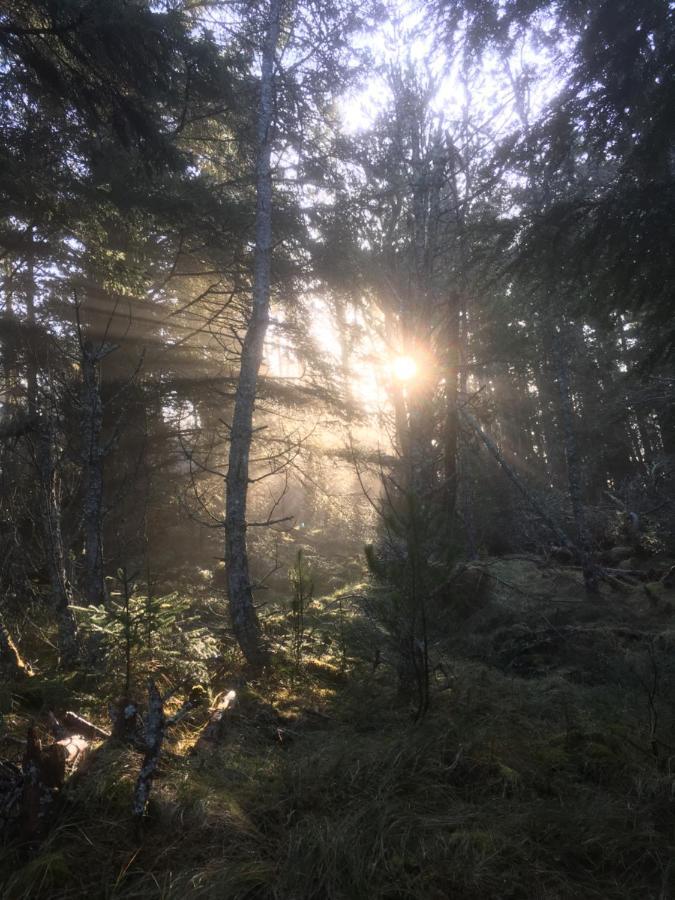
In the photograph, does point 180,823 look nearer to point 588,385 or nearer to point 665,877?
point 665,877

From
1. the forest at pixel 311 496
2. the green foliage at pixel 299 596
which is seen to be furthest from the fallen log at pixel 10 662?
the green foliage at pixel 299 596

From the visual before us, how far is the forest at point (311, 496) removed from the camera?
2834mm

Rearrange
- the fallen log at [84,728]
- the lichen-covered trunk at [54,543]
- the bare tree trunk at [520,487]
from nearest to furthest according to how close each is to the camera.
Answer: the fallen log at [84,728], the lichen-covered trunk at [54,543], the bare tree trunk at [520,487]

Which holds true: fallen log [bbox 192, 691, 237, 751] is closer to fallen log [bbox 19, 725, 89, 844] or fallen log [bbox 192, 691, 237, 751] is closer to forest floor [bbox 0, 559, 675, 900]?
forest floor [bbox 0, 559, 675, 900]

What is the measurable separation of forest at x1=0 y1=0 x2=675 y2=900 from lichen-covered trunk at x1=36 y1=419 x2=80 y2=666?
0.04m

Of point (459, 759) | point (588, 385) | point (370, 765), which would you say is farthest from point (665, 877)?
point (588, 385)

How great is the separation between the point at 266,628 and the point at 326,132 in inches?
342

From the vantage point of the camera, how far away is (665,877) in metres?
2.46

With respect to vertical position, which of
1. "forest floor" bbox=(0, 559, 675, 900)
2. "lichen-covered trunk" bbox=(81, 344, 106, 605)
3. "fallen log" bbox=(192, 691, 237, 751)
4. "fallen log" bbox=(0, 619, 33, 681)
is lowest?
"forest floor" bbox=(0, 559, 675, 900)

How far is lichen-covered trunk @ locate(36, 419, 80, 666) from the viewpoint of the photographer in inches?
207

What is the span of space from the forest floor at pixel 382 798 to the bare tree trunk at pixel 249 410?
0.92m

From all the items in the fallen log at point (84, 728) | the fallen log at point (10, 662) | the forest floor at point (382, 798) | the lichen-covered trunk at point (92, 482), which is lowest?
the forest floor at point (382, 798)

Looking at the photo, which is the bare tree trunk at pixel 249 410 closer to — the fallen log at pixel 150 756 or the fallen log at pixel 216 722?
the fallen log at pixel 216 722

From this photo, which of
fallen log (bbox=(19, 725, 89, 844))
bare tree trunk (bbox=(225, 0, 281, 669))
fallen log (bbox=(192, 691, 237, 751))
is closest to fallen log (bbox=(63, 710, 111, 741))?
fallen log (bbox=(192, 691, 237, 751))
